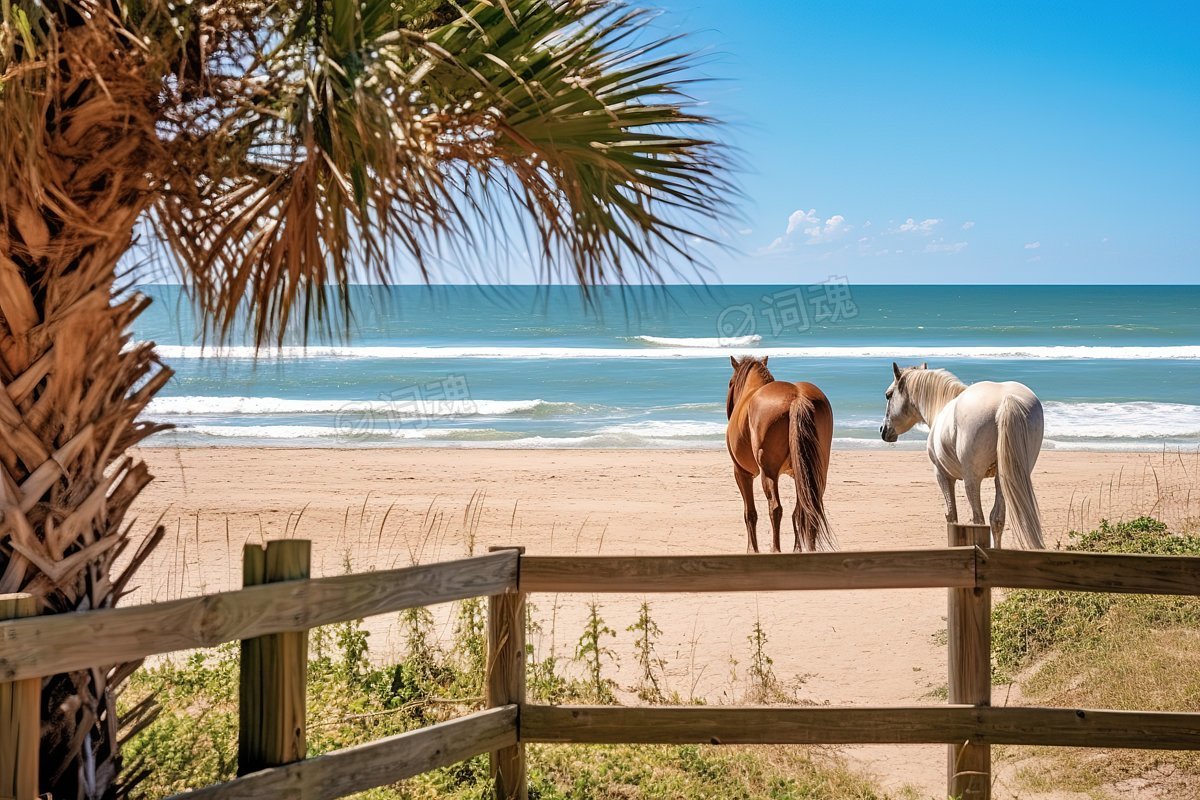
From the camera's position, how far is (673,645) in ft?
22.0

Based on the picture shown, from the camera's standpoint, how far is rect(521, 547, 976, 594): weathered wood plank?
11.6ft

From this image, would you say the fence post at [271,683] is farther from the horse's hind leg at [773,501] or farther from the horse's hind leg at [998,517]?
the horse's hind leg at [998,517]

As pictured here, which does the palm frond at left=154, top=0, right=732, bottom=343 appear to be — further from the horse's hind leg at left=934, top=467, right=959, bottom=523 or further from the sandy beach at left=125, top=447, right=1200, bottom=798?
the horse's hind leg at left=934, top=467, right=959, bottom=523

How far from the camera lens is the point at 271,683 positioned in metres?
2.84

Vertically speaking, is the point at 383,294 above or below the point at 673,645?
above

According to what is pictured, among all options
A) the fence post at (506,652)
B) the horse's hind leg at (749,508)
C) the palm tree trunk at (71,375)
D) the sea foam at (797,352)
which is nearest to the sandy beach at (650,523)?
the horse's hind leg at (749,508)

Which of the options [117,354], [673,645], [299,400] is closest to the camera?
[117,354]

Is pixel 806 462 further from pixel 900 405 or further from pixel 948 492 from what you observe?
pixel 900 405

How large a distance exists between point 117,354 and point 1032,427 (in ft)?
25.2

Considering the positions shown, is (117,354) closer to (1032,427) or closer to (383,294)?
(383,294)

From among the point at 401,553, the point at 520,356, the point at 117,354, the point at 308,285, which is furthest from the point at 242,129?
the point at 520,356

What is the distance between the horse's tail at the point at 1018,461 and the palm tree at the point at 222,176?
6.37 m

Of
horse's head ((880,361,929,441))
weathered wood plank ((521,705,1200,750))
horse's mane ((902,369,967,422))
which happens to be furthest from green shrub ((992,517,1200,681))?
horse's head ((880,361,929,441))

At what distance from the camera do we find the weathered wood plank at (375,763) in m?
A: 2.72
